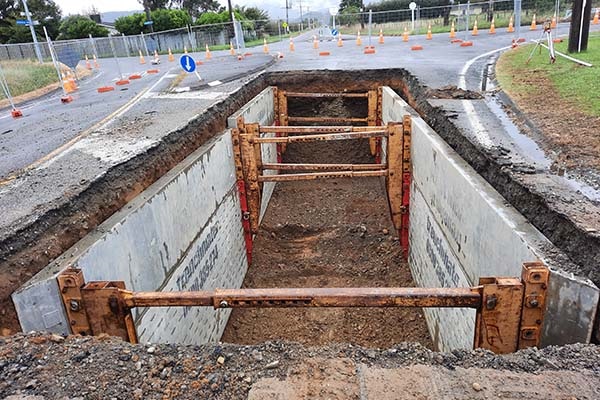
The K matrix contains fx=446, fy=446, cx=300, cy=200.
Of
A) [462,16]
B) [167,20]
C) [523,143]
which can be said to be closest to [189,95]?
[523,143]

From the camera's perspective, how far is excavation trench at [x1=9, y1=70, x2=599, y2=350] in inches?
133

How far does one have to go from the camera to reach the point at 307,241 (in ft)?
30.0

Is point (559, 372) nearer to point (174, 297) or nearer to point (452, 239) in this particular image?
point (174, 297)

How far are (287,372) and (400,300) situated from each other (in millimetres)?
1030

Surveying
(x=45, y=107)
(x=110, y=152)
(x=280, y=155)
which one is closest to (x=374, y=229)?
(x=280, y=155)

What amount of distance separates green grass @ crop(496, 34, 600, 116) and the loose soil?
5332 millimetres

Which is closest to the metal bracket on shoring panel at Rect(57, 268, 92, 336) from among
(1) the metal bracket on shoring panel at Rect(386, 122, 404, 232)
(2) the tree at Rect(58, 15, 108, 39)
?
(1) the metal bracket on shoring panel at Rect(386, 122, 404, 232)

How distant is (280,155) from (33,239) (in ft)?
27.8

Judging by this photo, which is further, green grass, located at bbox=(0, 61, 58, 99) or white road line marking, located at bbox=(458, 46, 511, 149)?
green grass, located at bbox=(0, 61, 58, 99)

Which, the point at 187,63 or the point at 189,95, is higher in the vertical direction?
the point at 187,63

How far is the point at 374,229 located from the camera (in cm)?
925

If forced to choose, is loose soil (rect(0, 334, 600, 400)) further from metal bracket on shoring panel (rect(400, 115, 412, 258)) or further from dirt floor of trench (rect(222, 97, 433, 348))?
metal bracket on shoring panel (rect(400, 115, 412, 258))

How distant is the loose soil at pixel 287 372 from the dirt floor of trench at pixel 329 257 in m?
3.85

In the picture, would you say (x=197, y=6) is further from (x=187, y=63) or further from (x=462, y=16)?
(x=187, y=63)
